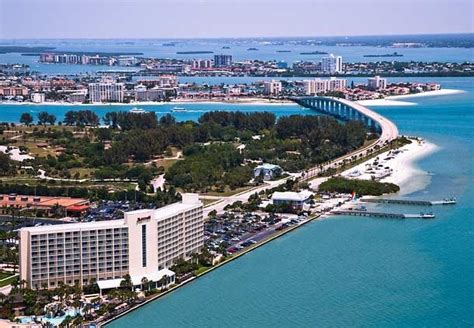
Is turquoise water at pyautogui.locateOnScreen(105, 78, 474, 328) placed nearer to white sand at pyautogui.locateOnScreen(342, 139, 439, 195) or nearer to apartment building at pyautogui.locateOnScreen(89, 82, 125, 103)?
white sand at pyautogui.locateOnScreen(342, 139, 439, 195)

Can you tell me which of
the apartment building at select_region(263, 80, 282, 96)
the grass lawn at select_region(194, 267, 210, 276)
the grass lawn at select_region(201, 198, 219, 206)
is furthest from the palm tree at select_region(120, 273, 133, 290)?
the apartment building at select_region(263, 80, 282, 96)

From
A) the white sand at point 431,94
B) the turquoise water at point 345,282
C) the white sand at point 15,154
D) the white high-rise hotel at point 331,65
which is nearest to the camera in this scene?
the turquoise water at point 345,282

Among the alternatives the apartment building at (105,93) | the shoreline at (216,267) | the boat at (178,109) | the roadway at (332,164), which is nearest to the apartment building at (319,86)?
the boat at (178,109)

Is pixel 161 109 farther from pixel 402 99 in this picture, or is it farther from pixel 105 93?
pixel 402 99

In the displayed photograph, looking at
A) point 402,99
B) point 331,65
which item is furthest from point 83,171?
point 331,65

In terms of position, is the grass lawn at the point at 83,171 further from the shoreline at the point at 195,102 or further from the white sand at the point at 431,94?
the white sand at the point at 431,94

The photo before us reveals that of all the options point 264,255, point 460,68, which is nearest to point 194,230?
point 264,255

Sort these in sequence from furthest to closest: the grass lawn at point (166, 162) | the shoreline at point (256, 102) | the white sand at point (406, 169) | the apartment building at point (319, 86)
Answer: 1. the apartment building at point (319, 86)
2. the shoreline at point (256, 102)
3. the grass lawn at point (166, 162)
4. the white sand at point (406, 169)
